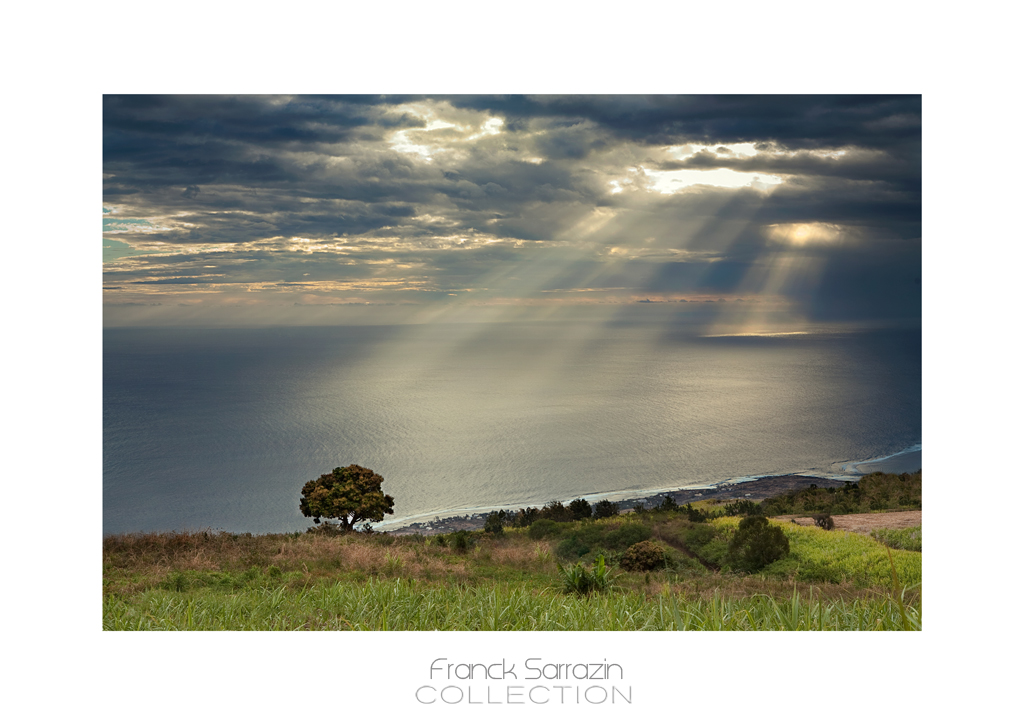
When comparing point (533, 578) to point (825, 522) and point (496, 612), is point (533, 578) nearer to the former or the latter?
point (496, 612)

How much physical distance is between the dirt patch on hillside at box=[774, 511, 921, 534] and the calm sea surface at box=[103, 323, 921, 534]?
3.27 feet

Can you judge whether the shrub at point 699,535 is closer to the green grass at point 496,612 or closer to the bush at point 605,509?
the bush at point 605,509

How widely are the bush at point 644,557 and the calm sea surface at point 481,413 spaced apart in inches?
81.2

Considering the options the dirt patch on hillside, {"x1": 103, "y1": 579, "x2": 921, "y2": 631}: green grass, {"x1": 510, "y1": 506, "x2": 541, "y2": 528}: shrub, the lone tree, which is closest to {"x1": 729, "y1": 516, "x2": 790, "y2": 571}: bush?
the dirt patch on hillside

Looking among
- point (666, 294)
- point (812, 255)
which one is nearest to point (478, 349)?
point (666, 294)

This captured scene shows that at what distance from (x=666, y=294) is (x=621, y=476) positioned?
9.79ft

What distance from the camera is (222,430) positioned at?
6840 millimetres

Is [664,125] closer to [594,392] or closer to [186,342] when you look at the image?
[594,392]

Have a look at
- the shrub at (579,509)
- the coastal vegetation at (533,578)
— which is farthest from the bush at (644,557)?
the shrub at (579,509)

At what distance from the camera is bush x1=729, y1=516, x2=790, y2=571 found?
5.16 m

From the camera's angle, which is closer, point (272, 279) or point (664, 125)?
point (664, 125)

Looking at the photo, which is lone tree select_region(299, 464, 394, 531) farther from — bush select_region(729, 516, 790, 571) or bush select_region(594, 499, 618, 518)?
bush select_region(729, 516, 790, 571)

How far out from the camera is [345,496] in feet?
24.0

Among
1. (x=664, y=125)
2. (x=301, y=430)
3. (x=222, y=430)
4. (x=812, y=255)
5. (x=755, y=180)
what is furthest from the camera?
(x=301, y=430)
